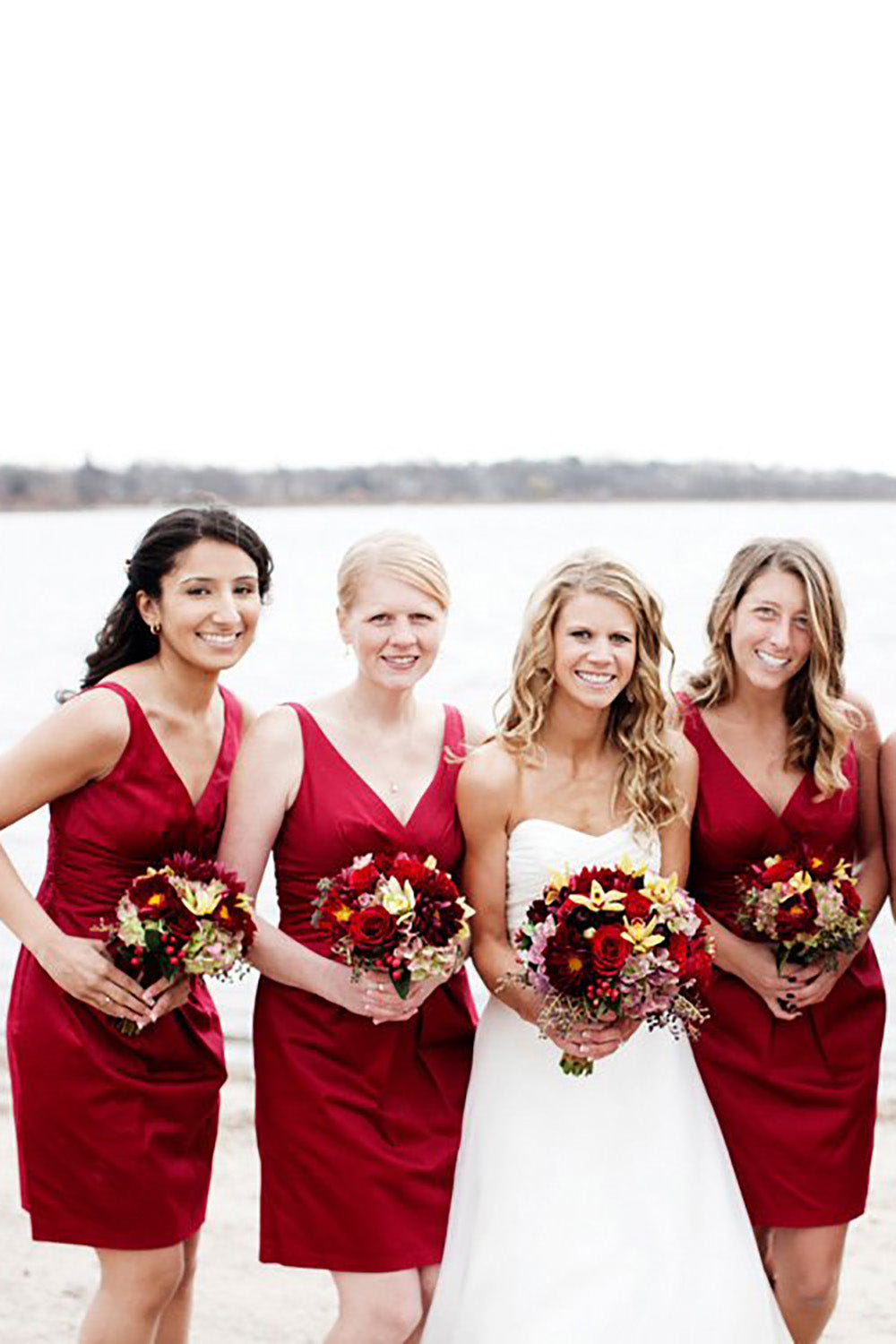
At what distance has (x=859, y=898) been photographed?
512 cm

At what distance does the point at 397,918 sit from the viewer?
4512 mm

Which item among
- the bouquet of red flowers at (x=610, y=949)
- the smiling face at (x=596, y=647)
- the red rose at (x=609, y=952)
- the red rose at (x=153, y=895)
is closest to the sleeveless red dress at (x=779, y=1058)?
the smiling face at (x=596, y=647)

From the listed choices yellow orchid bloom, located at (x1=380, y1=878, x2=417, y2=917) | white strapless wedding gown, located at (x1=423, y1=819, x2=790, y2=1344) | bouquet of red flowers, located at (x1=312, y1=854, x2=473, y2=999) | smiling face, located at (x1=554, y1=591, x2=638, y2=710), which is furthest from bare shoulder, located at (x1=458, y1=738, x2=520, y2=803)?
yellow orchid bloom, located at (x1=380, y1=878, x2=417, y2=917)

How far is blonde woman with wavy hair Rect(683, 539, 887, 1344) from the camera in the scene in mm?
5246

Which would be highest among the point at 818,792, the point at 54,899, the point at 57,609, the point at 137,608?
the point at 137,608

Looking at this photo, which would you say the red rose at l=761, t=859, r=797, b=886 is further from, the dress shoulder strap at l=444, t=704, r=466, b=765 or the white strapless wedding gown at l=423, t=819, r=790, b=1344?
the dress shoulder strap at l=444, t=704, r=466, b=765

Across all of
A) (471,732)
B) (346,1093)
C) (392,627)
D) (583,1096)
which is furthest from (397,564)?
(583,1096)

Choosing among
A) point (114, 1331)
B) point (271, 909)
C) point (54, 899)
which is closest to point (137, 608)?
point (54, 899)

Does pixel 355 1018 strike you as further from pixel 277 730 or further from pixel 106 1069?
pixel 277 730

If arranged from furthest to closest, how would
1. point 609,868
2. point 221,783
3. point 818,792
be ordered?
point 818,792, point 221,783, point 609,868

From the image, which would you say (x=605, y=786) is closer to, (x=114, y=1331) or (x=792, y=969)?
(x=792, y=969)

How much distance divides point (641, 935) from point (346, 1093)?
1072mm

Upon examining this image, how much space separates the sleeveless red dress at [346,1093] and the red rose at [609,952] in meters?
0.76

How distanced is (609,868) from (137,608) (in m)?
1.63
